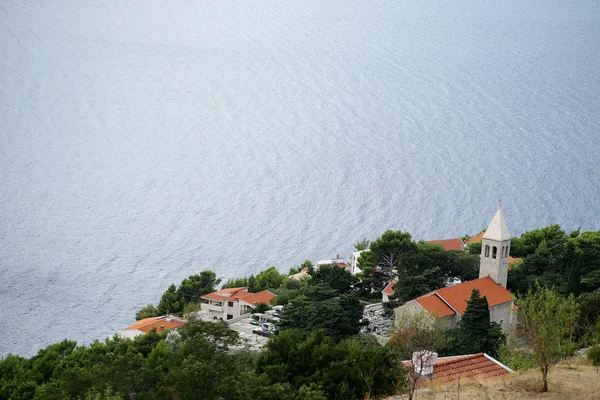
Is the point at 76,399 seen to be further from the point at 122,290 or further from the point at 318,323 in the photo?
the point at 122,290

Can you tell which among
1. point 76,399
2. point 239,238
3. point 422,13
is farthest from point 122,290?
point 422,13

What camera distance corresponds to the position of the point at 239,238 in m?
58.1

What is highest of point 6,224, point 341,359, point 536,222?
point 536,222

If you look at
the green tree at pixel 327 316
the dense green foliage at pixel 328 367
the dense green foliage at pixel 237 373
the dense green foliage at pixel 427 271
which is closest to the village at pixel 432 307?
the dense green foliage at pixel 427 271

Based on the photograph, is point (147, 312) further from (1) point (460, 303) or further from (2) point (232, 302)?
(1) point (460, 303)

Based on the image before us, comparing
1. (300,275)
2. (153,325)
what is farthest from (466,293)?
(300,275)

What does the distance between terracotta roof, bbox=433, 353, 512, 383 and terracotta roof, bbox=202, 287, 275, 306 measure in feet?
62.7

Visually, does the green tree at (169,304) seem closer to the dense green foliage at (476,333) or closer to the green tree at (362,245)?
the green tree at (362,245)

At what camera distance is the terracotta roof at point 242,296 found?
127ft

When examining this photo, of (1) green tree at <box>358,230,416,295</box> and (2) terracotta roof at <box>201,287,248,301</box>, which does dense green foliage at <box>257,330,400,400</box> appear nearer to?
(1) green tree at <box>358,230,416,295</box>

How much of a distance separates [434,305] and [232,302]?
1346cm

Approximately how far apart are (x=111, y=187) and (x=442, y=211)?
27.7 meters

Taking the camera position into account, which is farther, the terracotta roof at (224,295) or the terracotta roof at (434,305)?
the terracotta roof at (224,295)

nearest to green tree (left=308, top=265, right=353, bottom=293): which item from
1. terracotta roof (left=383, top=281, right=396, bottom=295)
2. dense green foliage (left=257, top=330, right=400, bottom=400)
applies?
terracotta roof (left=383, top=281, right=396, bottom=295)
